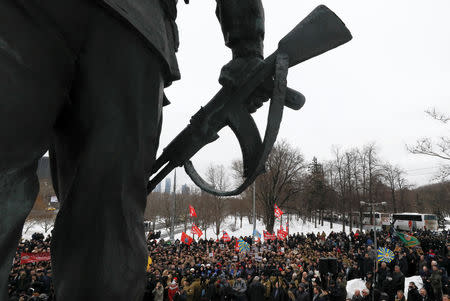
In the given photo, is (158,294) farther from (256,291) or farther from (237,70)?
(237,70)

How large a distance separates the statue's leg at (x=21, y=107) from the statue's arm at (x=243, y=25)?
3.62 feet

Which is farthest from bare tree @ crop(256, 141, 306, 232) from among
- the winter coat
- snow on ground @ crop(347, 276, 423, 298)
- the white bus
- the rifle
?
the rifle

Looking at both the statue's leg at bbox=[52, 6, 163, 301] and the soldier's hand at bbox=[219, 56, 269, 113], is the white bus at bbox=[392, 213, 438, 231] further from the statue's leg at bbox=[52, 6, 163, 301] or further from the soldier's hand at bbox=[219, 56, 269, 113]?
the statue's leg at bbox=[52, 6, 163, 301]

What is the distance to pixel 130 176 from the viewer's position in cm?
116

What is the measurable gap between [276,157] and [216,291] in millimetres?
27416

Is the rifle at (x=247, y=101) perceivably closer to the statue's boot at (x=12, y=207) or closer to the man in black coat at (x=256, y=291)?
the statue's boot at (x=12, y=207)

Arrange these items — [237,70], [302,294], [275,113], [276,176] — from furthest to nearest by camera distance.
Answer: [276,176] → [302,294] → [237,70] → [275,113]

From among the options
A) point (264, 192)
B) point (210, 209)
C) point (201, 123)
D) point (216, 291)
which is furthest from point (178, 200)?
point (201, 123)

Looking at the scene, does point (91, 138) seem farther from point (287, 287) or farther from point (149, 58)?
point (287, 287)

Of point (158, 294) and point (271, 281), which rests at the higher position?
point (271, 281)

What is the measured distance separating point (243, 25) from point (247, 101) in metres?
0.45

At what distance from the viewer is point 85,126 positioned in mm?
1123

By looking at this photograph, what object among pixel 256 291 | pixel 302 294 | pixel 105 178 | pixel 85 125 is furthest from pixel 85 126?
pixel 256 291

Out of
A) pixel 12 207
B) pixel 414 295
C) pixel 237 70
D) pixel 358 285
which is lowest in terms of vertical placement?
pixel 358 285
